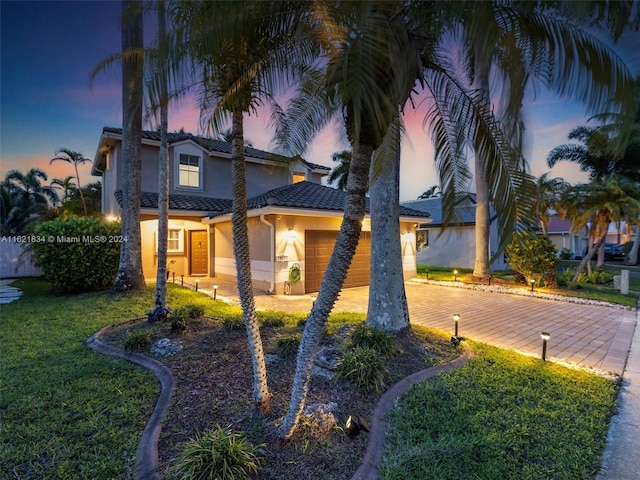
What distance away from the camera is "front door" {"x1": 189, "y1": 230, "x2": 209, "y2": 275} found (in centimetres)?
1608

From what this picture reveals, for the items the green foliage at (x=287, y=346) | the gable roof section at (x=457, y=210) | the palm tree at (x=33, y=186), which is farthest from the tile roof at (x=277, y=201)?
the palm tree at (x=33, y=186)

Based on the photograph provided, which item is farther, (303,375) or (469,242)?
(469,242)

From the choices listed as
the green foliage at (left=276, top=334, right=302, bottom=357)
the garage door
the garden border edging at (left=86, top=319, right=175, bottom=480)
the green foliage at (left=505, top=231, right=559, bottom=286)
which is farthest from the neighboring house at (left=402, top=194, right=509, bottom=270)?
the garden border edging at (left=86, top=319, right=175, bottom=480)

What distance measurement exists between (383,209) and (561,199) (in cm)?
1309

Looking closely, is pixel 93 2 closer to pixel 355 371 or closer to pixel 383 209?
pixel 383 209

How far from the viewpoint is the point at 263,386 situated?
3.22 meters

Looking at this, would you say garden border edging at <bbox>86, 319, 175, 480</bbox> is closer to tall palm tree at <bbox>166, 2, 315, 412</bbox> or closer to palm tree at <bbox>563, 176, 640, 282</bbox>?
tall palm tree at <bbox>166, 2, 315, 412</bbox>

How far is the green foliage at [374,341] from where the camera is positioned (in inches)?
185

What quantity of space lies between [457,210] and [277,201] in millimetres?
7570

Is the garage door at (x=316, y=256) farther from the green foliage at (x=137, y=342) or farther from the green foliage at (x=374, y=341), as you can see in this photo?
the green foliage at (x=137, y=342)

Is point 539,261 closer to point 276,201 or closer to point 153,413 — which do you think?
point 276,201

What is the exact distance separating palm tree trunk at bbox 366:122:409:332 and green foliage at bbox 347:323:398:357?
34.4 inches

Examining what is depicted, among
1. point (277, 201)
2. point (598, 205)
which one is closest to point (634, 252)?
point (598, 205)

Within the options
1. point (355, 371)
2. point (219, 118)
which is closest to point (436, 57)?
point (219, 118)
